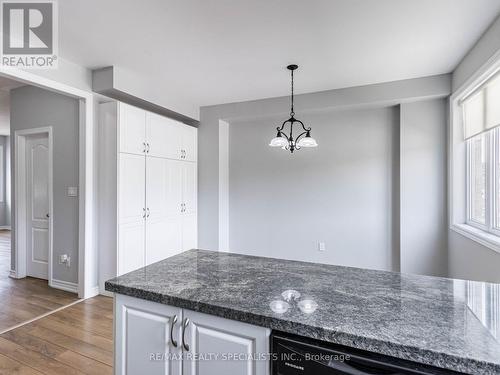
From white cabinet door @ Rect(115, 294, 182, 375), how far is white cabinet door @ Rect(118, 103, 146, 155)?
94.6 inches

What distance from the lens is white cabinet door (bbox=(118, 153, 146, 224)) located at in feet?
10.8

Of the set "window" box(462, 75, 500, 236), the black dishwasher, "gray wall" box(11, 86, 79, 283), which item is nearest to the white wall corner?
"gray wall" box(11, 86, 79, 283)

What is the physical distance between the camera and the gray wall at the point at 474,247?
7.54ft

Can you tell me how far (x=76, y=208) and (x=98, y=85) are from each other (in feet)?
4.93

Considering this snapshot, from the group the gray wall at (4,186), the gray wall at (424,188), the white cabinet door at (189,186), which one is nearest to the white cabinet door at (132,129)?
the white cabinet door at (189,186)

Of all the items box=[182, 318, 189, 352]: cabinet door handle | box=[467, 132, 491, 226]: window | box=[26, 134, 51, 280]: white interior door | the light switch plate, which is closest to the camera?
box=[182, 318, 189, 352]: cabinet door handle

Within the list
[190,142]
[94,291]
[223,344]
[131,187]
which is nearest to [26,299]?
[94,291]

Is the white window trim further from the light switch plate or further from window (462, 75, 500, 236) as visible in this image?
the light switch plate

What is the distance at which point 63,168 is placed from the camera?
359 cm

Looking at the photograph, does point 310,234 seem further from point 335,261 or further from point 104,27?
point 104,27

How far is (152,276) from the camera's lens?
Result: 143 cm

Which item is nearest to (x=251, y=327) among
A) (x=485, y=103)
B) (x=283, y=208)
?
(x=485, y=103)

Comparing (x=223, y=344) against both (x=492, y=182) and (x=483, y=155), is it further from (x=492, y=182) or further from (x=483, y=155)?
(x=483, y=155)

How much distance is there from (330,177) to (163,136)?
250cm
